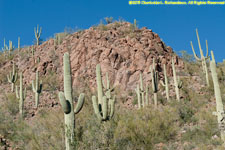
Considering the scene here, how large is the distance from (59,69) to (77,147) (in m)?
21.3

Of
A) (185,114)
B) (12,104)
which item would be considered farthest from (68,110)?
(12,104)

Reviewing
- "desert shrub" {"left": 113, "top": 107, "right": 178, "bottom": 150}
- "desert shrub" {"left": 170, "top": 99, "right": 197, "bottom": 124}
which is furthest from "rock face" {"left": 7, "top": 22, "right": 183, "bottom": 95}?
"desert shrub" {"left": 113, "top": 107, "right": 178, "bottom": 150}

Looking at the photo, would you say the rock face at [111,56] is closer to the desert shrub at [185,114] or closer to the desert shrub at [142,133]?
the desert shrub at [185,114]

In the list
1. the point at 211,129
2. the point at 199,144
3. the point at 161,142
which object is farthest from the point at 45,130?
the point at 211,129

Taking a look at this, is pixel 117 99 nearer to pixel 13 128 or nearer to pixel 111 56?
pixel 111 56

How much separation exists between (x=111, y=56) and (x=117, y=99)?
570 cm

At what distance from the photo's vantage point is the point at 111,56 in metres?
26.0

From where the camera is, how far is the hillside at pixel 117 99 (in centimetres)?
967

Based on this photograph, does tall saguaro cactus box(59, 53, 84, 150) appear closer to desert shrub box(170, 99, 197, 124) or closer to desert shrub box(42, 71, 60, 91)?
desert shrub box(170, 99, 197, 124)

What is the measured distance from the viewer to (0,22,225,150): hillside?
31.7 feet

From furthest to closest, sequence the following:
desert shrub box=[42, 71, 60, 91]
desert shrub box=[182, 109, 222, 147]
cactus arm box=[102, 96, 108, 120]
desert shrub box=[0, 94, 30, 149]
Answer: desert shrub box=[42, 71, 60, 91], desert shrub box=[0, 94, 30, 149], cactus arm box=[102, 96, 108, 120], desert shrub box=[182, 109, 222, 147]

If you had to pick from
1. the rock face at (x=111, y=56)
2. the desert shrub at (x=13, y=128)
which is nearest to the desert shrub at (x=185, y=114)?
the desert shrub at (x=13, y=128)

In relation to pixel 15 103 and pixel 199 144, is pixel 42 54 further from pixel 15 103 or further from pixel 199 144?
pixel 199 144

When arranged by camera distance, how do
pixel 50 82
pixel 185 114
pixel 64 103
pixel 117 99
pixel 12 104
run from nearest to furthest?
pixel 64 103, pixel 185 114, pixel 12 104, pixel 117 99, pixel 50 82
